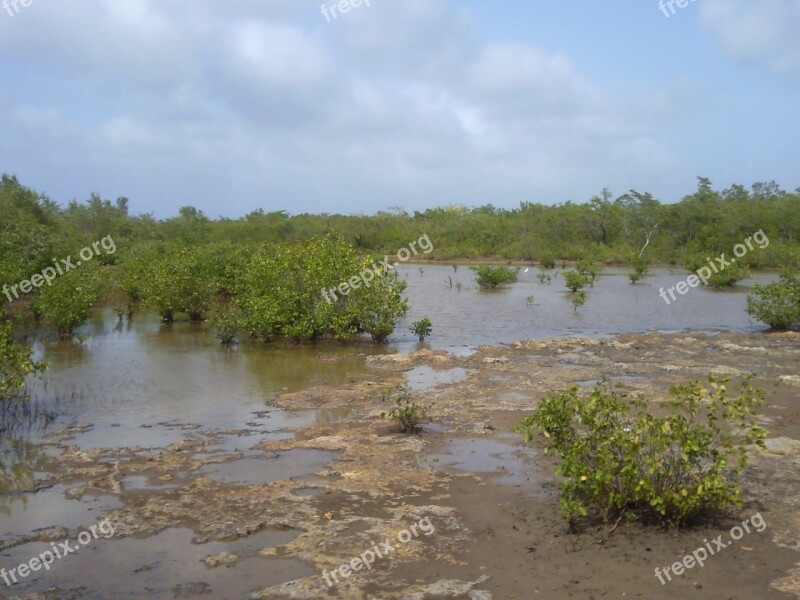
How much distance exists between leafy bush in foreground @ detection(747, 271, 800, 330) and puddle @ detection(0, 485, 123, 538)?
1797 centimetres

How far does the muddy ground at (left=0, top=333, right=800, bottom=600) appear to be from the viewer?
18.1 ft

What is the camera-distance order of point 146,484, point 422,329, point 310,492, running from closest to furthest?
point 310,492, point 146,484, point 422,329

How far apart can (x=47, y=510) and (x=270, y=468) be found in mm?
2282

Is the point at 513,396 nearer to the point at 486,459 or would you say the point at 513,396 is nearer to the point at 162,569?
the point at 486,459

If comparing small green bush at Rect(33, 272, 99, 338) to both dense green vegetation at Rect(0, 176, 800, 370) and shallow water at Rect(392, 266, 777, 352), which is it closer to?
dense green vegetation at Rect(0, 176, 800, 370)

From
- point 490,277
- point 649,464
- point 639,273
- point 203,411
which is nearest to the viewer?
point 649,464

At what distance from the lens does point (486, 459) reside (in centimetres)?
863

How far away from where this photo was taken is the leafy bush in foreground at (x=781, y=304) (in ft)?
64.8

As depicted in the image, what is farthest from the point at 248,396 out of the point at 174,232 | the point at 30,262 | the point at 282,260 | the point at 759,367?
the point at 174,232

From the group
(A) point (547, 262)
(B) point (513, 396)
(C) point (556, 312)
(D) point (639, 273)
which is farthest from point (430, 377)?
(A) point (547, 262)

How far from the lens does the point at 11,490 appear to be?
7.87m

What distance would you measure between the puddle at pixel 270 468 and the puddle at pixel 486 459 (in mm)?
1196

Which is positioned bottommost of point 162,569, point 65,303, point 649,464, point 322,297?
point 162,569

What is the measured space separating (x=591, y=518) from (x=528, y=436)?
2.78 ft
